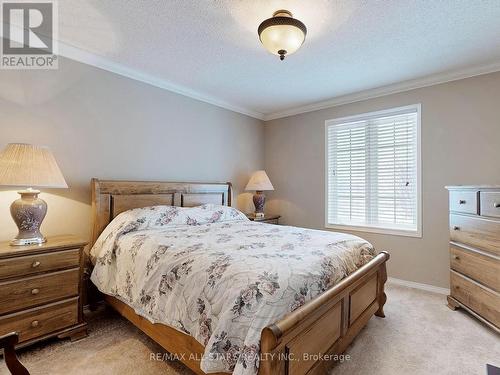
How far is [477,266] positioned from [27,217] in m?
3.59

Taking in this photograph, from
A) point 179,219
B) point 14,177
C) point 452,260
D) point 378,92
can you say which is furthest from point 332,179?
point 14,177

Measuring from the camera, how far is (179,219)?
2.65 metres

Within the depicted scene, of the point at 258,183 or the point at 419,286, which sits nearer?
the point at 419,286

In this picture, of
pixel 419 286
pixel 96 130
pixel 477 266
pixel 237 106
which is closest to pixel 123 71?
pixel 96 130

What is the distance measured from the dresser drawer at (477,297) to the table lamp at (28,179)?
343 cm

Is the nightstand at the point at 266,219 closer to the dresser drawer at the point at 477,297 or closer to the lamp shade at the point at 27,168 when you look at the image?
the dresser drawer at the point at 477,297

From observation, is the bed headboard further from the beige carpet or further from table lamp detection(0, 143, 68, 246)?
the beige carpet

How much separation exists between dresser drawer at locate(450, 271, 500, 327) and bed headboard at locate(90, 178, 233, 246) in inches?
107

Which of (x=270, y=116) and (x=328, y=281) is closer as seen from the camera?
(x=328, y=281)

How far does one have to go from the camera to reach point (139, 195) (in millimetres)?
2787

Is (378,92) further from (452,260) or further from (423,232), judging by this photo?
(452,260)

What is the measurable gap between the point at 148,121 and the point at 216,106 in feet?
3.67

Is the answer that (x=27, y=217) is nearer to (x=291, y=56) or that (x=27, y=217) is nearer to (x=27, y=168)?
(x=27, y=168)

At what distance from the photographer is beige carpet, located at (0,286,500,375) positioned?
172cm
